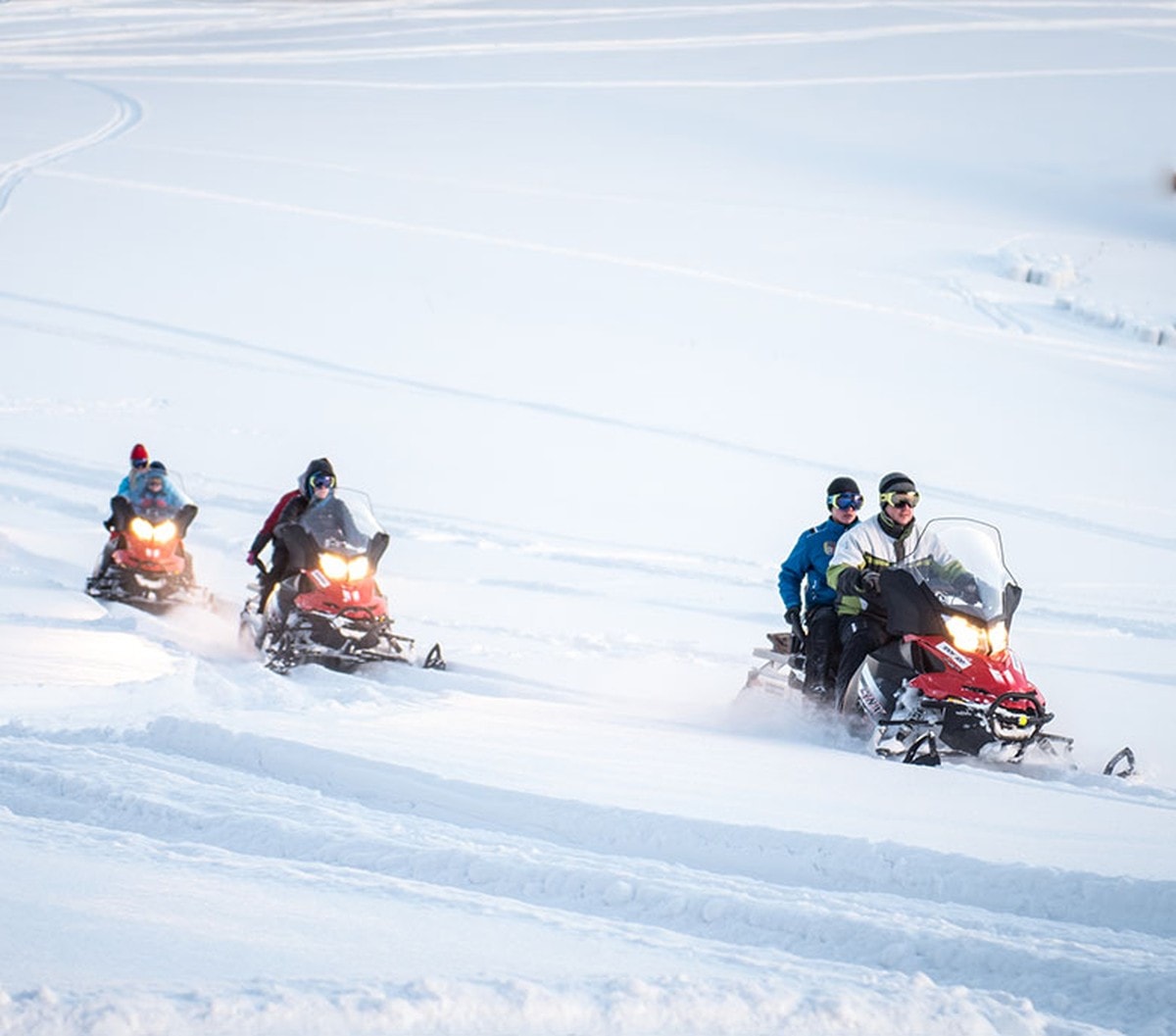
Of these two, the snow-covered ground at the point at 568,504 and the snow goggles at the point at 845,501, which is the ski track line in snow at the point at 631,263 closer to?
the snow-covered ground at the point at 568,504

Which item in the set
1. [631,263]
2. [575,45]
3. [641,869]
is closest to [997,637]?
[641,869]

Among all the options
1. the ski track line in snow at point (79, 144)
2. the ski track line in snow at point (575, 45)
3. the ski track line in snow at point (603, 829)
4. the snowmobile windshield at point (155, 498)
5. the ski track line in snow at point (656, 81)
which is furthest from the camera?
the ski track line in snow at point (575, 45)

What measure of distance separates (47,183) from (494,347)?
52.4 feet

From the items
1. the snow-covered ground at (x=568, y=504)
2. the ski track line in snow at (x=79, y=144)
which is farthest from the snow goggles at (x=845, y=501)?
the ski track line in snow at (x=79, y=144)

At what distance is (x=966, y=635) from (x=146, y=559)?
6.77 meters

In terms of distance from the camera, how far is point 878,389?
24359 millimetres

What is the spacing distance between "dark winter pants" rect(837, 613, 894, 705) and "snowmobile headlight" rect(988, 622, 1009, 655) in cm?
54

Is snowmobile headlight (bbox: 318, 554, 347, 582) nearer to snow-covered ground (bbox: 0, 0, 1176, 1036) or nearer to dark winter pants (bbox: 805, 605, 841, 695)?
snow-covered ground (bbox: 0, 0, 1176, 1036)

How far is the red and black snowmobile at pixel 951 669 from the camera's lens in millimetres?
6816

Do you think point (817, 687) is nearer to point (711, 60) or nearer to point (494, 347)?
point (494, 347)

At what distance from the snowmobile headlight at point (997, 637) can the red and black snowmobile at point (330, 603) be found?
353 centimetres

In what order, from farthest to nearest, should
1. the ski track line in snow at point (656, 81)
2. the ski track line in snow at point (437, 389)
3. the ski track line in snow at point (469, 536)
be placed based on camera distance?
the ski track line in snow at point (656, 81) < the ski track line in snow at point (437, 389) < the ski track line in snow at point (469, 536)

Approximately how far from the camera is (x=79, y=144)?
132 feet

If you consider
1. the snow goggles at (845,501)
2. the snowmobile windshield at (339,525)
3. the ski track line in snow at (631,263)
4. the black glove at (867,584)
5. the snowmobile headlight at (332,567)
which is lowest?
the snowmobile headlight at (332,567)
